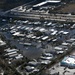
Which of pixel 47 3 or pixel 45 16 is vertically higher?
pixel 47 3

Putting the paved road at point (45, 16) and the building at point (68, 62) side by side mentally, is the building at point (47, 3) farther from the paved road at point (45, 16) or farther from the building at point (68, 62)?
the building at point (68, 62)

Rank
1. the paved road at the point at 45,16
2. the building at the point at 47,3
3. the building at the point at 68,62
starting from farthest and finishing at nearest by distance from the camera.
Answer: the building at the point at 47,3 → the paved road at the point at 45,16 → the building at the point at 68,62

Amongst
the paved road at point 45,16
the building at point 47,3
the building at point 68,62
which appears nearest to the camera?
the building at point 68,62

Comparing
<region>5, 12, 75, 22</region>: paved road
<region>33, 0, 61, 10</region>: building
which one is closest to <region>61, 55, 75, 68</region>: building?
<region>5, 12, 75, 22</region>: paved road

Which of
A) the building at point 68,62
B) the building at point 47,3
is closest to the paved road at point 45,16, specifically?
the building at point 47,3

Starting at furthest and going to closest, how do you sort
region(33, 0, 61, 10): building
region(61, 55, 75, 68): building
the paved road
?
region(33, 0, 61, 10): building
the paved road
region(61, 55, 75, 68): building

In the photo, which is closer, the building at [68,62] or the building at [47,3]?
the building at [68,62]

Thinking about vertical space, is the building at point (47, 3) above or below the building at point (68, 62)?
above

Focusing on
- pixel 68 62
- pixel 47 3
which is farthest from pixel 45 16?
pixel 68 62

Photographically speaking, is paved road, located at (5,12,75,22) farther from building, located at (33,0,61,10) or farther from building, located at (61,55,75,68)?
building, located at (61,55,75,68)

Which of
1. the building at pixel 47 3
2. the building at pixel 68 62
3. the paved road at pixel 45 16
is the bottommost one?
the building at pixel 68 62

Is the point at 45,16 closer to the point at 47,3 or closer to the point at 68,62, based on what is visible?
the point at 47,3
